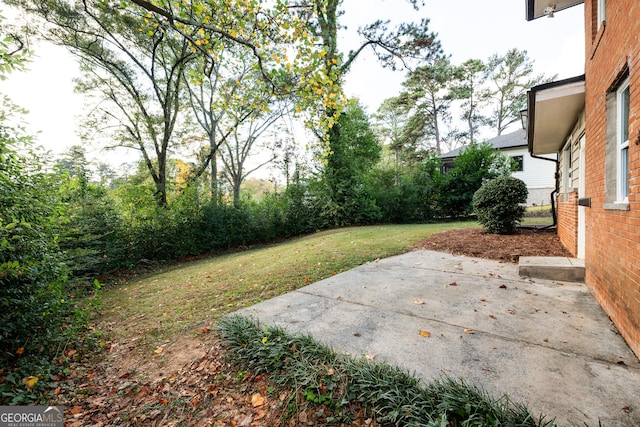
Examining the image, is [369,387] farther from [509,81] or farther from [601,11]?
[509,81]

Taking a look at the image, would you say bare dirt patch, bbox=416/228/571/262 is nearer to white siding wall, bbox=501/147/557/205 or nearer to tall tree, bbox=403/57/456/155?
white siding wall, bbox=501/147/557/205

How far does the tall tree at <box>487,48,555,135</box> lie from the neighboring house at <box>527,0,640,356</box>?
80.5 feet

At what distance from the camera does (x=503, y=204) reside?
7598mm

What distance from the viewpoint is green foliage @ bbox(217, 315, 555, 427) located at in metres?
1.53

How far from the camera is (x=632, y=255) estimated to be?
2.20m

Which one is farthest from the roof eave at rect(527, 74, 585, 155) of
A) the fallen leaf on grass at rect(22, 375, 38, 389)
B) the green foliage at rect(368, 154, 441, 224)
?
the green foliage at rect(368, 154, 441, 224)

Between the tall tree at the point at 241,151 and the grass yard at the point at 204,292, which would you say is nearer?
the grass yard at the point at 204,292

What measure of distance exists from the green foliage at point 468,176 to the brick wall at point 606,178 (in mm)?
10161

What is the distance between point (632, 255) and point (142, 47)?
1543cm

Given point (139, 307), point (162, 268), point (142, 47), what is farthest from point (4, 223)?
point (142, 47)

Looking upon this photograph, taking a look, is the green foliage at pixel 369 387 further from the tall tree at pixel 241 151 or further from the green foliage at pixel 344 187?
the tall tree at pixel 241 151

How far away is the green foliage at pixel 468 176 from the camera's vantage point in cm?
1348

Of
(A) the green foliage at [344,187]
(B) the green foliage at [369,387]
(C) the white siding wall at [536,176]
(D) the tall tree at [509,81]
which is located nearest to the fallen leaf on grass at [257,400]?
(B) the green foliage at [369,387]

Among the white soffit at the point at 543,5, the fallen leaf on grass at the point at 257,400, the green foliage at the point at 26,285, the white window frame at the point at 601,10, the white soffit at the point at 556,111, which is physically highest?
the white soffit at the point at 543,5
